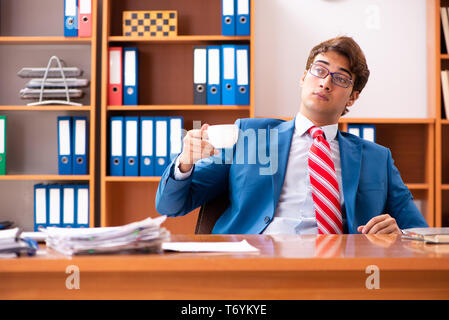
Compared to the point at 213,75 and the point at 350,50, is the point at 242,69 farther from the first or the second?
the point at 350,50

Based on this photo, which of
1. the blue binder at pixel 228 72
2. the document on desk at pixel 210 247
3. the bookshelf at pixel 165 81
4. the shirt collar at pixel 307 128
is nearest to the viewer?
the document on desk at pixel 210 247

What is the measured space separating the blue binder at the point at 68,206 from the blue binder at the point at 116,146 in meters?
0.26

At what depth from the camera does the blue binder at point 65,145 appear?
2.74 meters

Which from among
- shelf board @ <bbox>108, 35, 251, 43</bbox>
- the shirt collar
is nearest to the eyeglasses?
the shirt collar

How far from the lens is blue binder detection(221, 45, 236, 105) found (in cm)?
272

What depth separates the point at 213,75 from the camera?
2750 millimetres

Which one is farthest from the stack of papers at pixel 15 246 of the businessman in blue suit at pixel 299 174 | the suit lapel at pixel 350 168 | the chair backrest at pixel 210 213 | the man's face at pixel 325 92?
the man's face at pixel 325 92

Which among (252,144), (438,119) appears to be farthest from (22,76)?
(438,119)

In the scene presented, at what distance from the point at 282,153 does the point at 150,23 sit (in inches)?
59.7

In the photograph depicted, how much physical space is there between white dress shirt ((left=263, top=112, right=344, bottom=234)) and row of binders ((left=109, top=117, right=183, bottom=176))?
112cm

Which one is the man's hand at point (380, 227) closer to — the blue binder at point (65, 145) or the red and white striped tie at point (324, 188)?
the red and white striped tie at point (324, 188)

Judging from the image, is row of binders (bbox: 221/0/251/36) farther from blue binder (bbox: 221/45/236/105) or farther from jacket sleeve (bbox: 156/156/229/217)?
jacket sleeve (bbox: 156/156/229/217)
